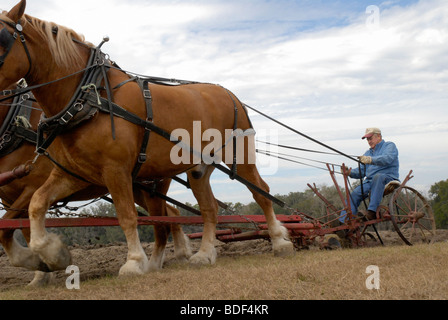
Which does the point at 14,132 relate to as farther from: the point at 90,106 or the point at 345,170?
the point at 345,170

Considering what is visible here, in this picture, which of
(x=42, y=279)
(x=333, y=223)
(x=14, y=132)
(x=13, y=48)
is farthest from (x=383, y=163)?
(x=13, y=48)

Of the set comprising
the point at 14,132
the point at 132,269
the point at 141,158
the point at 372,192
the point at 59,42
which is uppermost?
the point at 59,42

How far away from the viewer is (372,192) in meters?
7.95

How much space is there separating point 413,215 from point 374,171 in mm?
Result: 858

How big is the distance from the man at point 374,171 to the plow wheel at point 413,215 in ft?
0.88

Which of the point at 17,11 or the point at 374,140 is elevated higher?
the point at 17,11

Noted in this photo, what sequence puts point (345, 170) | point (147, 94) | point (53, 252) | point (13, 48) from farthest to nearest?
1. point (345, 170)
2. point (147, 94)
3. point (53, 252)
4. point (13, 48)

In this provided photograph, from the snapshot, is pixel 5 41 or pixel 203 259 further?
pixel 203 259

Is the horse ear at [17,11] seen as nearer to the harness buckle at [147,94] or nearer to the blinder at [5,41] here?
the blinder at [5,41]

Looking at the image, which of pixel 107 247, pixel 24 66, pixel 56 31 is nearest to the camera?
pixel 24 66

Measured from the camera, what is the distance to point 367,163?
793cm

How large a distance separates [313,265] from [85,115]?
2.59 meters

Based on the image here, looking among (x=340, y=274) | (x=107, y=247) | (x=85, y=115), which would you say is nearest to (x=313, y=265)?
(x=340, y=274)
